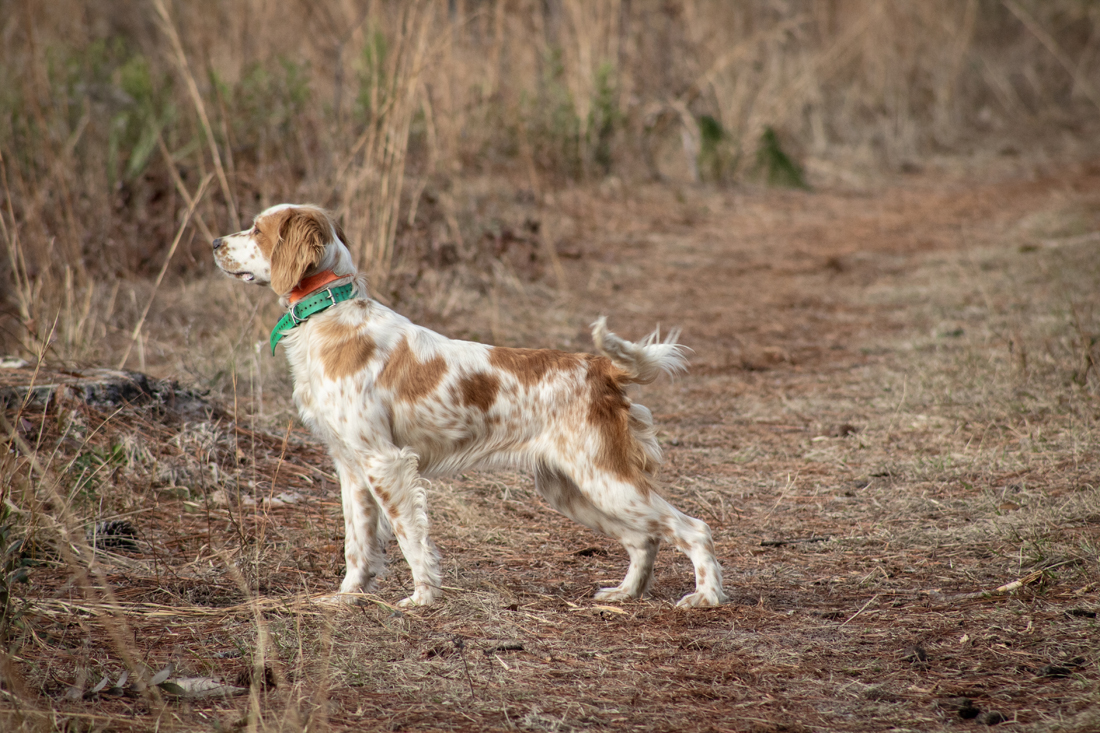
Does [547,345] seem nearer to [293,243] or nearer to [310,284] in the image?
[310,284]

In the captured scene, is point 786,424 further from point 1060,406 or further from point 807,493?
point 1060,406

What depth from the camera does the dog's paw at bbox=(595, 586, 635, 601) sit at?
3.25 m

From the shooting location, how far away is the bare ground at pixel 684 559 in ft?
8.13

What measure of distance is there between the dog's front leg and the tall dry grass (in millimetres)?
1288

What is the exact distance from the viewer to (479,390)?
3.32 metres

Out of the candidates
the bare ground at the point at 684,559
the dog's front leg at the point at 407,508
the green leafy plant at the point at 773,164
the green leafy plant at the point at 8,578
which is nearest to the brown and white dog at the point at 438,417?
the dog's front leg at the point at 407,508

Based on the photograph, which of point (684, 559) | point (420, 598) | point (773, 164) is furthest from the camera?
point (773, 164)

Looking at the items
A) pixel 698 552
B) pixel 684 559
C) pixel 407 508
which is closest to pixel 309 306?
pixel 407 508

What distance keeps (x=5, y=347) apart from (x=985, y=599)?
520 cm

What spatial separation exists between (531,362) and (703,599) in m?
0.96

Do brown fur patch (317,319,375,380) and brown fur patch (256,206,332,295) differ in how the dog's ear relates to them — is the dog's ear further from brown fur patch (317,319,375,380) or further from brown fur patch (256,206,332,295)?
brown fur patch (317,319,375,380)

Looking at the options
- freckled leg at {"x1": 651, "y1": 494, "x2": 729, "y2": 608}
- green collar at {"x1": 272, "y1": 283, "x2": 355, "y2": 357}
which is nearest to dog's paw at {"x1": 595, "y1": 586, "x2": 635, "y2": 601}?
freckled leg at {"x1": 651, "y1": 494, "x2": 729, "y2": 608}

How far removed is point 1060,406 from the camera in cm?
477

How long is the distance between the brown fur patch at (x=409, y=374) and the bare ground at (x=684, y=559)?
16.9 inches
